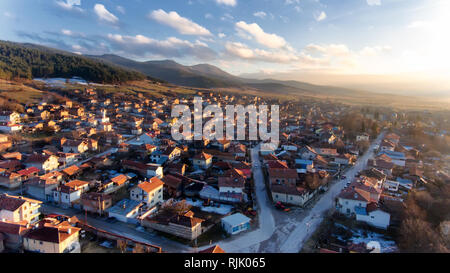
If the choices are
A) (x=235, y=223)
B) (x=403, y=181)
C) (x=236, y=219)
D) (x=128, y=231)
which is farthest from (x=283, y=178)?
(x=128, y=231)

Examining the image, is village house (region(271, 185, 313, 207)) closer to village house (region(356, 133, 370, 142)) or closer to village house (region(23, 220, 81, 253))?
village house (region(23, 220, 81, 253))

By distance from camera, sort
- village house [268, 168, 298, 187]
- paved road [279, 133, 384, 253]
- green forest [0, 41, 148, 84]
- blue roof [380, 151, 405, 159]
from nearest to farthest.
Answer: paved road [279, 133, 384, 253] < village house [268, 168, 298, 187] < blue roof [380, 151, 405, 159] < green forest [0, 41, 148, 84]

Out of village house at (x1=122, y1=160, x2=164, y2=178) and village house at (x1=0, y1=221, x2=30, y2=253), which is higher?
village house at (x1=122, y1=160, x2=164, y2=178)

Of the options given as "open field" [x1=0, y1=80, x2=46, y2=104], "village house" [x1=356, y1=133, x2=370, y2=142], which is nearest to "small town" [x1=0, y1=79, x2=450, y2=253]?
"village house" [x1=356, y1=133, x2=370, y2=142]
